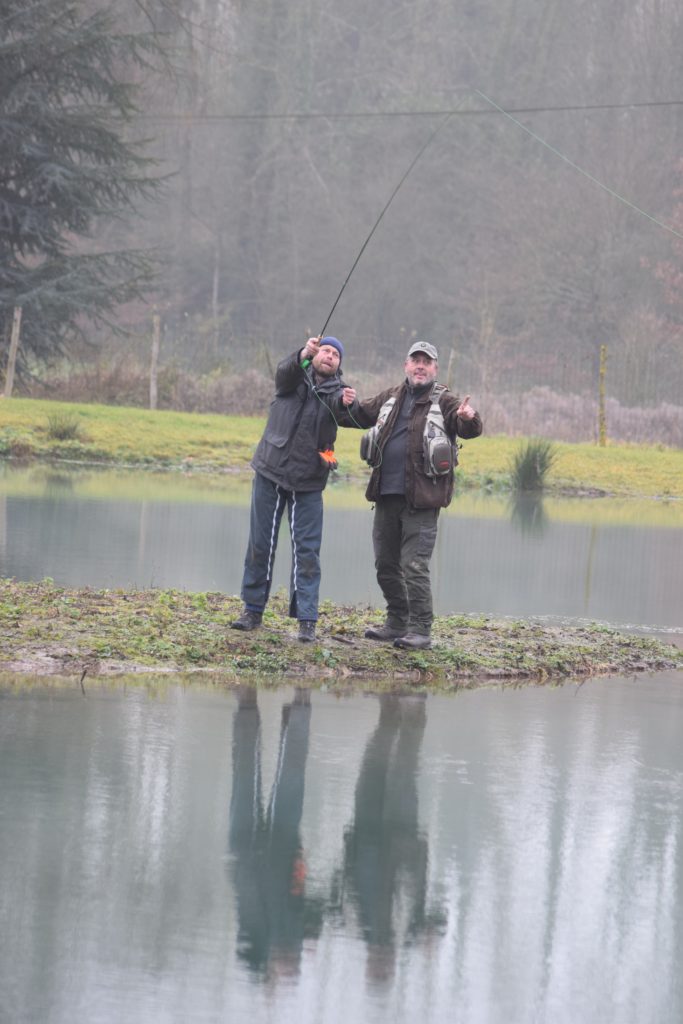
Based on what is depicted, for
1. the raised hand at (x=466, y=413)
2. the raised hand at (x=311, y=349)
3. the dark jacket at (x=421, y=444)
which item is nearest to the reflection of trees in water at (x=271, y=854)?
the dark jacket at (x=421, y=444)

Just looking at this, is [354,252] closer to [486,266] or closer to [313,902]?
[486,266]

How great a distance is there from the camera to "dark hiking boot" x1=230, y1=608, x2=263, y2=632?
386 inches

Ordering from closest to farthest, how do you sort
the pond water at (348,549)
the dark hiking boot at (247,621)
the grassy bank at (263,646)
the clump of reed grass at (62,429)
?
1. the grassy bank at (263,646)
2. the dark hiking boot at (247,621)
3. the pond water at (348,549)
4. the clump of reed grass at (62,429)

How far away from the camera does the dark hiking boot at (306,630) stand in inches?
381

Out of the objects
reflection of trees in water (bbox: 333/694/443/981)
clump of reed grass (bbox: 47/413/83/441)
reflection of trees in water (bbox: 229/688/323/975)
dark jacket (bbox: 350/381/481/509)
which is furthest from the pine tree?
reflection of trees in water (bbox: 333/694/443/981)

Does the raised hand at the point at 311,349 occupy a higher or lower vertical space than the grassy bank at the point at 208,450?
higher

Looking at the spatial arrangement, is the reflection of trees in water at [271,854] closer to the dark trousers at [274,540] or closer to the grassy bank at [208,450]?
the dark trousers at [274,540]

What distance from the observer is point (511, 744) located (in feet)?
25.3

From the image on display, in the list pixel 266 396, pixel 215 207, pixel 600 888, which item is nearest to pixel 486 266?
pixel 215 207

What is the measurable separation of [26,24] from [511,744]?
32332mm

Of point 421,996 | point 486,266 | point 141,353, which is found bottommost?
point 421,996

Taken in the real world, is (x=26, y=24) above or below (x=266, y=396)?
above

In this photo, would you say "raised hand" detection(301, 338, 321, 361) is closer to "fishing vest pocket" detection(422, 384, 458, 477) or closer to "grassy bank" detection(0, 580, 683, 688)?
"fishing vest pocket" detection(422, 384, 458, 477)

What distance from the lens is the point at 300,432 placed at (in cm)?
977
